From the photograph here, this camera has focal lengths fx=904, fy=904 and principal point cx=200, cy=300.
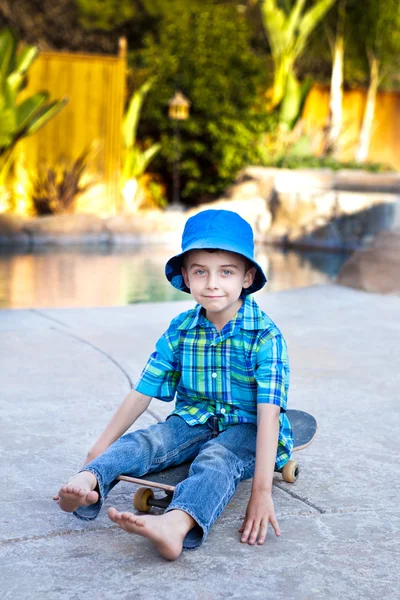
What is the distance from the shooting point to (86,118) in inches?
492

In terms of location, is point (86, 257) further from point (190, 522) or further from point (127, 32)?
point (127, 32)

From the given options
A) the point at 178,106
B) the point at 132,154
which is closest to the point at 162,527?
the point at 178,106

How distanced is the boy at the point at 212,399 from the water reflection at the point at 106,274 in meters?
3.84

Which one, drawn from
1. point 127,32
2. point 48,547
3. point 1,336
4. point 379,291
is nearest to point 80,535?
point 48,547

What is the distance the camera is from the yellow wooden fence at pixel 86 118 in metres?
12.2

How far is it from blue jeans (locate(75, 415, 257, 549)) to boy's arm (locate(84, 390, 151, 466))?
0.04 metres

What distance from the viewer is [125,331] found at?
4316 mm

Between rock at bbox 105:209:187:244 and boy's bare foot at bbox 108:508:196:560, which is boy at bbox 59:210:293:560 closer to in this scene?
boy's bare foot at bbox 108:508:196:560

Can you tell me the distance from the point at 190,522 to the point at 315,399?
1.39 metres

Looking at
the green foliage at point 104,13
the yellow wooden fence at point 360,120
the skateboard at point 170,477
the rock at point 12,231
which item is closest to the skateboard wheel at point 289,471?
the skateboard at point 170,477

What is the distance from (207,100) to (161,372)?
12451mm

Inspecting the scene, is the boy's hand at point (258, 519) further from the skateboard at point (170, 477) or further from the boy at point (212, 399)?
the skateboard at point (170, 477)

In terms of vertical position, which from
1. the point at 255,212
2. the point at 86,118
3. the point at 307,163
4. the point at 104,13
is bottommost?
the point at 255,212

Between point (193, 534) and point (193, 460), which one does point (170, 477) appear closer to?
point (193, 460)
